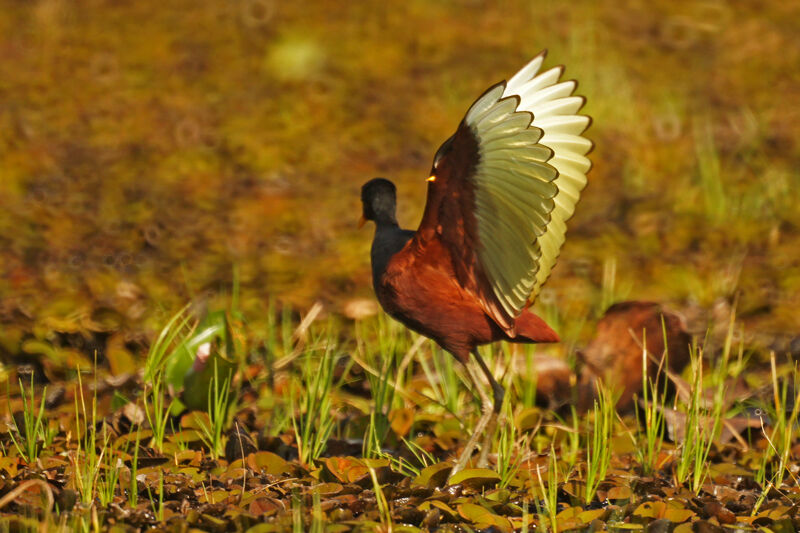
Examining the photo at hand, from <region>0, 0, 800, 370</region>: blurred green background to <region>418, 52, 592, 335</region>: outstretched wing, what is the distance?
1.46m

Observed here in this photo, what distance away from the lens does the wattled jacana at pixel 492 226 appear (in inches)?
115

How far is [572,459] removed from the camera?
3.54 metres

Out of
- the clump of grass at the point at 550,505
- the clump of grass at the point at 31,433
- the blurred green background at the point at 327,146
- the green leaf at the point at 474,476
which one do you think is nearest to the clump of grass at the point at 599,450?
the clump of grass at the point at 550,505

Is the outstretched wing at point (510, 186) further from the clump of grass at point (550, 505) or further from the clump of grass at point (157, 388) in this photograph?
the clump of grass at point (157, 388)

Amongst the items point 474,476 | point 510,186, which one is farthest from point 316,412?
point 510,186

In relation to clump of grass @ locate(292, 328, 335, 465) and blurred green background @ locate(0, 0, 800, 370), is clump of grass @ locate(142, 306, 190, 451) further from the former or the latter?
blurred green background @ locate(0, 0, 800, 370)

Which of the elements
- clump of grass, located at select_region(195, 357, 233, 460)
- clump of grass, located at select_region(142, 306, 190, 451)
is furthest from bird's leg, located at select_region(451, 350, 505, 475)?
clump of grass, located at select_region(142, 306, 190, 451)

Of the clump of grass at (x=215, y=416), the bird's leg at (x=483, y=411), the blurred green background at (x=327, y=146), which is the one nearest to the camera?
the bird's leg at (x=483, y=411)

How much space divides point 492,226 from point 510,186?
0.16m

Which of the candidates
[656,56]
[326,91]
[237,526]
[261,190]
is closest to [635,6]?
[656,56]

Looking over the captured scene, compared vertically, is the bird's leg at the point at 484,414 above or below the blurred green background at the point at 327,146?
below

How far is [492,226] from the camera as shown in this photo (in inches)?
122

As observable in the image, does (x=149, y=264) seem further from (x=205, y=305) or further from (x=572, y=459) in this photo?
(x=572, y=459)

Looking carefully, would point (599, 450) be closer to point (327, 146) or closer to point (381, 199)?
point (381, 199)
